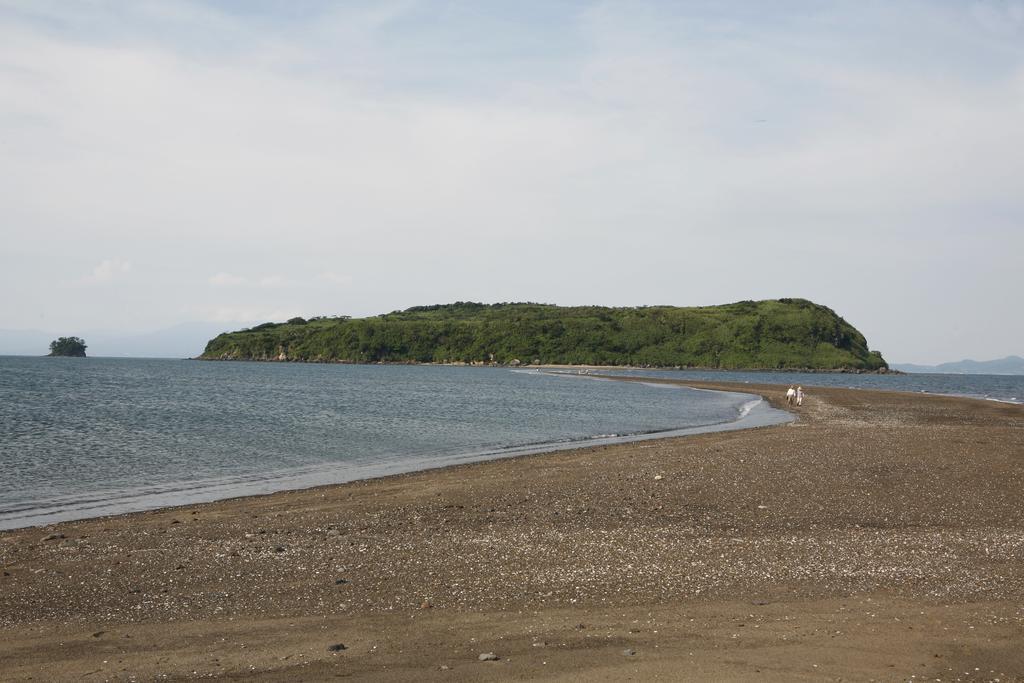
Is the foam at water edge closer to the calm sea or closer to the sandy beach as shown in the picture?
the calm sea

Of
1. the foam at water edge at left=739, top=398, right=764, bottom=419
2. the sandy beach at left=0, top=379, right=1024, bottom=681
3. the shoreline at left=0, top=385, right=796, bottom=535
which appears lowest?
the shoreline at left=0, top=385, right=796, bottom=535

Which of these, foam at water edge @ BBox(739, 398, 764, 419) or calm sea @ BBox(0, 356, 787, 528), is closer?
calm sea @ BBox(0, 356, 787, 528)

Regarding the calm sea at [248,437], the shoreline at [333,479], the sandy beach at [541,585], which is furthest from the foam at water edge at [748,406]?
the sandy beach at [541,585]

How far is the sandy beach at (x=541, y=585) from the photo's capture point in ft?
34.5

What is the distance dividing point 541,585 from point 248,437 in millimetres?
33140

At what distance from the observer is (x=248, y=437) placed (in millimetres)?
43625

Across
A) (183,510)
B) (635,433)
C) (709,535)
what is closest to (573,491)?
(709,535)

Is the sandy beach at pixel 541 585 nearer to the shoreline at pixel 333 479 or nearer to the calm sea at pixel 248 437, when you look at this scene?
the shoreline at pixel 333 479

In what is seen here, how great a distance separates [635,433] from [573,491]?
2463cm

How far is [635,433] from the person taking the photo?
48.7 m

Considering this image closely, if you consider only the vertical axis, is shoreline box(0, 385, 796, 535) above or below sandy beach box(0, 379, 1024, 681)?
below

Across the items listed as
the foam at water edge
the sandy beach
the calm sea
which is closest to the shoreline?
the calm sea

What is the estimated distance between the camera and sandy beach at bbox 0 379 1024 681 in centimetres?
1051

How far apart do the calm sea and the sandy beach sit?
4867 mm
